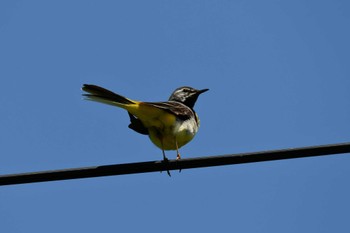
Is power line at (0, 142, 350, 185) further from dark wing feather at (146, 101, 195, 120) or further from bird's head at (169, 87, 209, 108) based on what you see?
bird's head at (169, 87, 209, 108)

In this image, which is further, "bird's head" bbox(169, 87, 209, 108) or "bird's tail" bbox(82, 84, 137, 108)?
"bird's head" bbox(169, 87, 209, 108)

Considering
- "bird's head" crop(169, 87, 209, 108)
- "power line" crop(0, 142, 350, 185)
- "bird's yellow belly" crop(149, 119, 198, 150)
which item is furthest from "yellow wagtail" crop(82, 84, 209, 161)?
"power line" crop(0, 142, 350, 185)

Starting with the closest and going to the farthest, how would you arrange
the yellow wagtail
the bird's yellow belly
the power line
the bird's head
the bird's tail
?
the power line, the bird's tail, the yellow wagtail, the bird's yellow belly, the bird's head

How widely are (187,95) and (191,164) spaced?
5.29 m

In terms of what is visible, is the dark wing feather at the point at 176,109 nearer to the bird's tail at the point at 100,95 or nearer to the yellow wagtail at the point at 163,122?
the yellow wagtail at the point at 163,122

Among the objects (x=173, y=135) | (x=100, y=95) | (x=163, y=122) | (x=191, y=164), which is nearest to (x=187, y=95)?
(x=173, y=135)

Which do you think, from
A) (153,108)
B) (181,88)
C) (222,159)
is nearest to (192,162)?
(222,159)

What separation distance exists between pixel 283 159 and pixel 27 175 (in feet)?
→ 7.88

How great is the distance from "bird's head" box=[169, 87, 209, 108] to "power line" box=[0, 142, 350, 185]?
5240 mm

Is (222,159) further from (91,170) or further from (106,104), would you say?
(106,104)

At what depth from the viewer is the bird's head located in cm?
1070

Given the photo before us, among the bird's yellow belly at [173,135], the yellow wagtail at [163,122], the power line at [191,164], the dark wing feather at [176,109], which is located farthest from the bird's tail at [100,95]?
the power line at [191,164]

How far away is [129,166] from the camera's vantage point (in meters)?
5.40

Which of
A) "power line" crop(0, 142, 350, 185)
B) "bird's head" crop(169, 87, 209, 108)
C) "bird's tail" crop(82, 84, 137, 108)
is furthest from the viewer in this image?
"bird's head" crop(169, 87, 209, 108)
